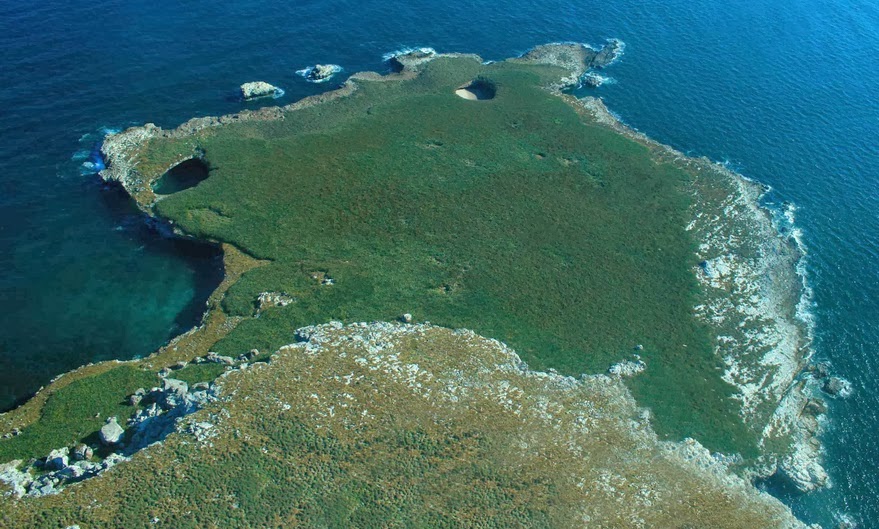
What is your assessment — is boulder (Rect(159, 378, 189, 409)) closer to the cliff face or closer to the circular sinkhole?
the cliff face

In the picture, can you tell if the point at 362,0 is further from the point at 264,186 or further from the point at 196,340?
the point at 196,340

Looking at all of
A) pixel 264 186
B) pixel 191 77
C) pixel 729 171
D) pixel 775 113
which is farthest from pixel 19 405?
pixel 775 113

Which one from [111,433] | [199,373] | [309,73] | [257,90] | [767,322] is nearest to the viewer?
[111,433]

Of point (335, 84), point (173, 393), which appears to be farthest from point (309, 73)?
point (173, 393)

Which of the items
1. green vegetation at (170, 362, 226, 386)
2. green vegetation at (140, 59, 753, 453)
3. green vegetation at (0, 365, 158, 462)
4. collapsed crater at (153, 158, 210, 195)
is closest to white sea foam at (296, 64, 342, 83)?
green vegetation at (140, 59, 753, 453)

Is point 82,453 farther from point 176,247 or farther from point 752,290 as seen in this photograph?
point 752,290

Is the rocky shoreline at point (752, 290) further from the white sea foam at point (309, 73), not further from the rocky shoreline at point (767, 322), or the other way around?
the white sea foam at point (309, 73)

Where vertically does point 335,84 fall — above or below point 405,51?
below
